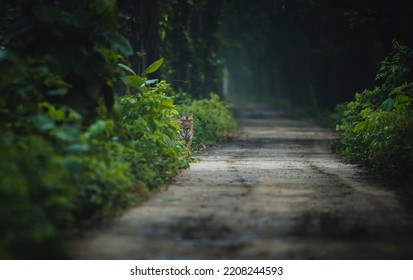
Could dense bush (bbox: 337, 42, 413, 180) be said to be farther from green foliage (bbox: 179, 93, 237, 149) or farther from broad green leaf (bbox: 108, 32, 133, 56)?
broad green leaf (bbox: 108, 32, 133, 56)

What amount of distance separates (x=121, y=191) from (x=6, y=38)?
414 centimetres

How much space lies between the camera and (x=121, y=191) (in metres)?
11.3

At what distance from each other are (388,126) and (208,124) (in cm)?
1331

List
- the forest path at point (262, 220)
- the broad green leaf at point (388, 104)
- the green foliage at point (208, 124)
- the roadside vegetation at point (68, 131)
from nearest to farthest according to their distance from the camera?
the roadside vegetation at point (68, 131)
the forest path at point (262, 220)
the broad green leaf at point (388, 104)
the green foliage at point (208, 124)

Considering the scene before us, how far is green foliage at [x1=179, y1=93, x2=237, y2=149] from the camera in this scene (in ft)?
87.7

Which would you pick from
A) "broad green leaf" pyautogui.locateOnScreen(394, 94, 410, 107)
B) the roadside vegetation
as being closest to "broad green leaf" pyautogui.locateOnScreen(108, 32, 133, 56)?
the roadside vegetation

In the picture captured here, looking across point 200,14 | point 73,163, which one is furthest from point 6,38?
point 200,14

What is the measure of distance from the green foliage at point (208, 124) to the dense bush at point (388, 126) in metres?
4.99

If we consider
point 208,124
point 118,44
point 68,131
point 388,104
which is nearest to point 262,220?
point 68,131

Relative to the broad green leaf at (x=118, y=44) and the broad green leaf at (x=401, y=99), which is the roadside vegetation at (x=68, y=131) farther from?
the broad green leaf at (x=401, y=99)

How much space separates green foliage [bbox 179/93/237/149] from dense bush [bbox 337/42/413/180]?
197 inches

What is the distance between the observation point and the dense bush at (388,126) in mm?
15398

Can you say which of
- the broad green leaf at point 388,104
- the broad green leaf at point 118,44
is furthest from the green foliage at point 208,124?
the broad green leaf at point 118,44

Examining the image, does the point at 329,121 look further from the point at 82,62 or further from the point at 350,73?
the point at 82,62
